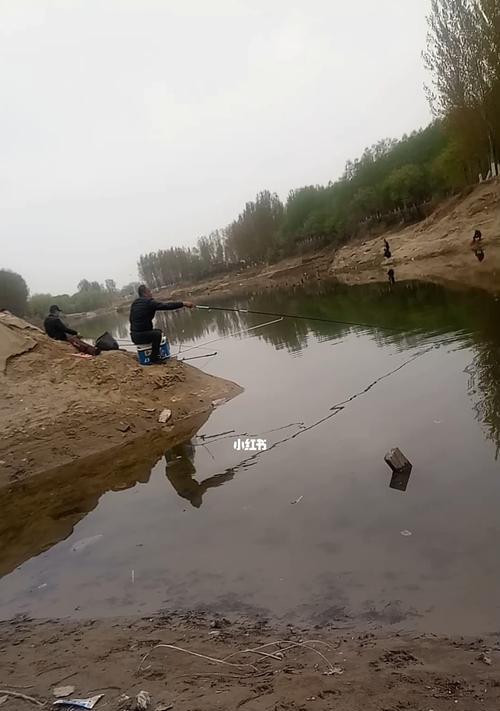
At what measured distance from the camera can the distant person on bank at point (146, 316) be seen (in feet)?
42.6

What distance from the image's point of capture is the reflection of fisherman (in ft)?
24.7

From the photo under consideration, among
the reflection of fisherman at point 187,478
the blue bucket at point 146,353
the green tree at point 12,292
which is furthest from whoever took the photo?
the green tree at point 12,292

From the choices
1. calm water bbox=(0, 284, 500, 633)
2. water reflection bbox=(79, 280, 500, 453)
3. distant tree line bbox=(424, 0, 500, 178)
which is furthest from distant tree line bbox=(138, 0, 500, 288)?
calm water bbox=(0, 284, 500, 633)

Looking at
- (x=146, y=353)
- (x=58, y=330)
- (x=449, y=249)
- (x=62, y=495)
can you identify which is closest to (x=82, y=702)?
(x=62, y=495)

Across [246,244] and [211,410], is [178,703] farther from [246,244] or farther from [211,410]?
[246,244]

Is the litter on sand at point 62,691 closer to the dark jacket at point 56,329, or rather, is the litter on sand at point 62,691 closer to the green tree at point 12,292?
the dark jacket at point 56,329

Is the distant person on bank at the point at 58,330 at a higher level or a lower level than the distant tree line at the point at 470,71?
lower

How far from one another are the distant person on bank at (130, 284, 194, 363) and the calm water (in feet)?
10.5

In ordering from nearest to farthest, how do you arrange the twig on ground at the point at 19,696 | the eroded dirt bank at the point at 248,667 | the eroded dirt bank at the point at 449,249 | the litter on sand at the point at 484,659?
the eroded dirt bank at the point at 248,667
the litter on sand at the point at 484,659
the twig on ground at the point at 19,696
the eroded dirt bank at the point at 449,249

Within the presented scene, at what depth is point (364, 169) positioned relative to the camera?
254ft

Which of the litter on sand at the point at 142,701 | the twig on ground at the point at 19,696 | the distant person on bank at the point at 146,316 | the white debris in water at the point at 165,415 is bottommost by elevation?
the twig on ground at the point at 19,696

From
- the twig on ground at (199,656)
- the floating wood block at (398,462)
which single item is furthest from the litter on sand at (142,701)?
the floating wood block at (398,462)

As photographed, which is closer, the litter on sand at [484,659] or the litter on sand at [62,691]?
the litter on sand at [484,659]

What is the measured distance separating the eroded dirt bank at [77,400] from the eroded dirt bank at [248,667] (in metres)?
5.56
